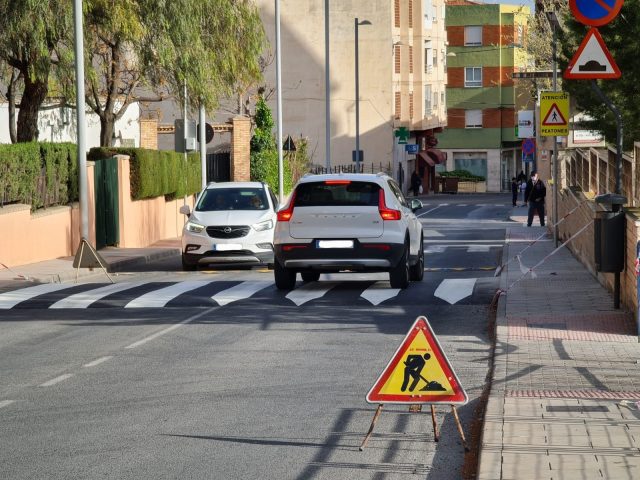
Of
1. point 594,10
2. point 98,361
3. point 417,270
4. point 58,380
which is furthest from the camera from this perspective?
point 417,270

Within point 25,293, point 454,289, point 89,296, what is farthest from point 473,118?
point 89,296

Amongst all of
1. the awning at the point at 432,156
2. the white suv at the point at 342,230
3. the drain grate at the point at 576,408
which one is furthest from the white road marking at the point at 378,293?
the awning at the point at 432,156

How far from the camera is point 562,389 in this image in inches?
420

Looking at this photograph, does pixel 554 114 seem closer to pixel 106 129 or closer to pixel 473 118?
pixel 106 129

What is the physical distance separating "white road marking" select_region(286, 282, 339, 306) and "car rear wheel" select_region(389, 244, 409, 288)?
1.01 metres

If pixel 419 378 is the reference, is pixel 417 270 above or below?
below

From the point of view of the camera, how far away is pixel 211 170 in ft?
159

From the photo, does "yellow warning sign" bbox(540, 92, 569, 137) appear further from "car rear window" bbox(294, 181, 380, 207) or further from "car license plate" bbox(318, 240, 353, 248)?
"car license plate" bbox(318, 240, 353, 248)

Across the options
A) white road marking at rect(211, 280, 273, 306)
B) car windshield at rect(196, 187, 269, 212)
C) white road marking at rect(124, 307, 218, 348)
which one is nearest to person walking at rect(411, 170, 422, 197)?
car windshield at rect(196, 187, 269, 212)

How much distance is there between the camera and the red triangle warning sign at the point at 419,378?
888 centimetres

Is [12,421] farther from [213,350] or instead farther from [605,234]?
[605,234]

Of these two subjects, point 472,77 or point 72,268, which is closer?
Answer: point 72,268

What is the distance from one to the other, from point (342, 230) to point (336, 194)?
2.14 ft

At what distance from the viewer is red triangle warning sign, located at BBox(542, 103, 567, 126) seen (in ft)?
89.7
